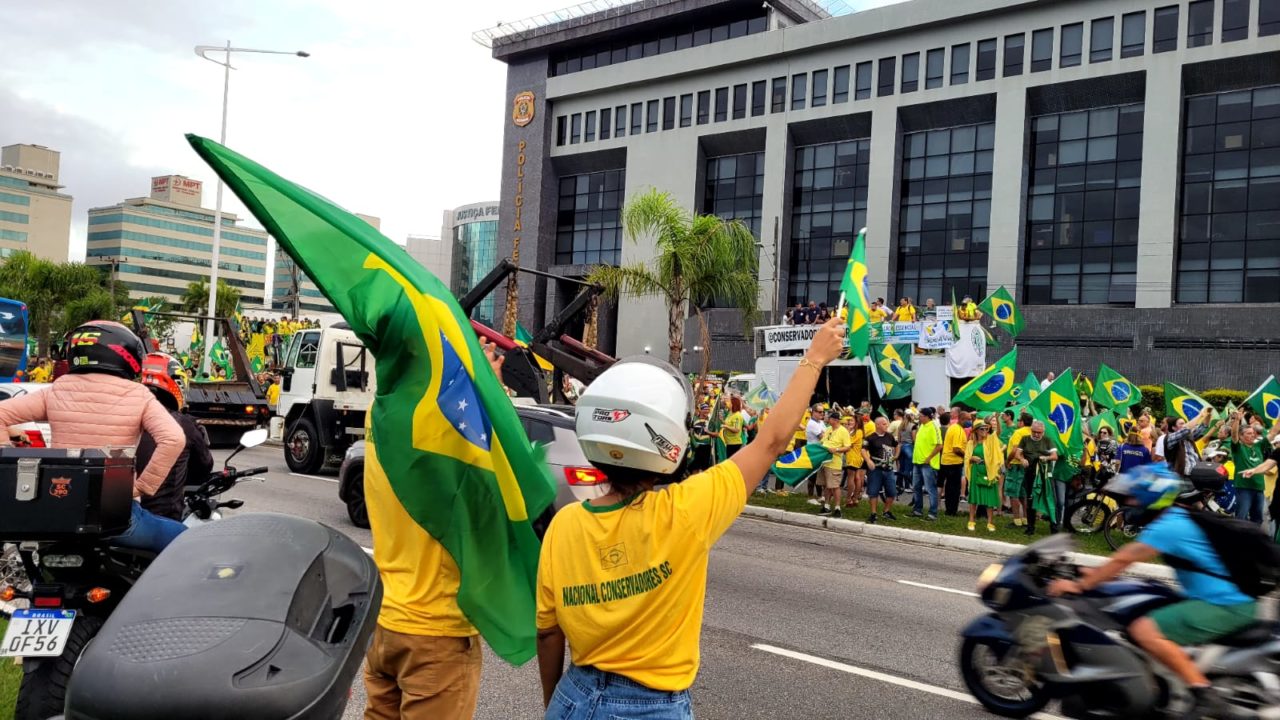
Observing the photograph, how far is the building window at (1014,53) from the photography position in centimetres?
4091

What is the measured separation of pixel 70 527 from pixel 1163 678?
537cm

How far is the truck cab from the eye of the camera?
1638cm

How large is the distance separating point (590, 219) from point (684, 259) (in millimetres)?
32698

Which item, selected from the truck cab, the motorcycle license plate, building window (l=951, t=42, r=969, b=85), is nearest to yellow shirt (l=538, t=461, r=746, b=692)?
the motorcycle license plate

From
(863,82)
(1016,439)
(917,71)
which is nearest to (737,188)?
(863,82)

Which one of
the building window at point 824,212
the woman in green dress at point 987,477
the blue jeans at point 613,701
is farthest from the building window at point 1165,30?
the blue jeans at point 613,701

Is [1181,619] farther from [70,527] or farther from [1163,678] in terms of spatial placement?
[70,527]

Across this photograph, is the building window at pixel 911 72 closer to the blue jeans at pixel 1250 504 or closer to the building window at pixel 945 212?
the building window at pixel 945 212

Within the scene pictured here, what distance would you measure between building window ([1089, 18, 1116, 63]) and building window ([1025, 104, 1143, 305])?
226 centimetres

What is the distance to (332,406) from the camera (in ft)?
53.7

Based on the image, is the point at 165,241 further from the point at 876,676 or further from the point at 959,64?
Result: the point at 876,676

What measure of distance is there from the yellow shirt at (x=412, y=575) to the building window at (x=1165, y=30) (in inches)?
1675

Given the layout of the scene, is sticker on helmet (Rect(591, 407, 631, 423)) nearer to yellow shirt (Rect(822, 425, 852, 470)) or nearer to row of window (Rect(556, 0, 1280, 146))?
yellow shirt (Rect(822, 425, 852, 470))

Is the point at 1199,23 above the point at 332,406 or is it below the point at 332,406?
above
